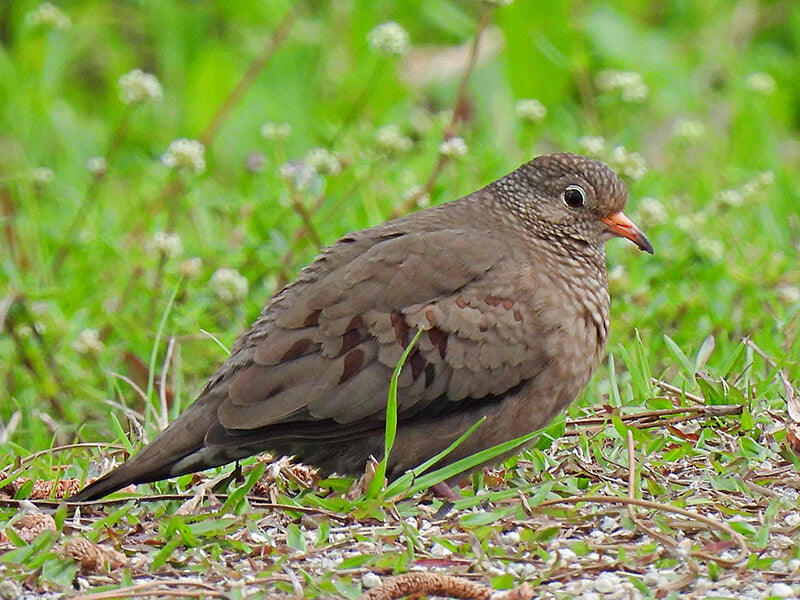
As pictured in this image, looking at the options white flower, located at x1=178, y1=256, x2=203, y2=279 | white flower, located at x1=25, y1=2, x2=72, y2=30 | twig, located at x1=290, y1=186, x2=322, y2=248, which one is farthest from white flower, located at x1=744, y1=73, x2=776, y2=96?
white flower, located at x1=25, y1=2, x2=72, y2=30

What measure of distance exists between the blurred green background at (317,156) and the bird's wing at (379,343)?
610 millimetres

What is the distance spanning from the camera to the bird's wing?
13.5 feet

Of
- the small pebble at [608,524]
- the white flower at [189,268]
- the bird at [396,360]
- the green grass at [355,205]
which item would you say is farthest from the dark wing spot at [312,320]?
the white flower at [189,268]

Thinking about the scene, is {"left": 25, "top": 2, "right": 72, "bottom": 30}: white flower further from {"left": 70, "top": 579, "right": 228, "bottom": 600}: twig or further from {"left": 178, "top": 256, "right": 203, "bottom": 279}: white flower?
{"left": 70, "top": 579, "right": 228, "bottom": 600}: twig

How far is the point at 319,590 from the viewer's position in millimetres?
3311

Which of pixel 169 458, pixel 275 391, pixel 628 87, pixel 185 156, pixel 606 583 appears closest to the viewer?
pixel 606 583

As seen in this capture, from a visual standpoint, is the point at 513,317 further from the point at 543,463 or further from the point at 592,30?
the point at 592,30

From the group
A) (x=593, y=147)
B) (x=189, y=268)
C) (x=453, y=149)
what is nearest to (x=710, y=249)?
(x=593, y=147)

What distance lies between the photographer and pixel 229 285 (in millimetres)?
5961

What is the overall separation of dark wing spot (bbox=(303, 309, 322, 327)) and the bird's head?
897 mm

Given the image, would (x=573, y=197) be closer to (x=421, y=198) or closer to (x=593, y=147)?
(x=421, y=198)

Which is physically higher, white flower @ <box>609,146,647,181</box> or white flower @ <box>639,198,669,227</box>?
white flower @ <box>609,146,647,181</box>

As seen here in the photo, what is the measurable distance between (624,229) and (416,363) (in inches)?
42.6

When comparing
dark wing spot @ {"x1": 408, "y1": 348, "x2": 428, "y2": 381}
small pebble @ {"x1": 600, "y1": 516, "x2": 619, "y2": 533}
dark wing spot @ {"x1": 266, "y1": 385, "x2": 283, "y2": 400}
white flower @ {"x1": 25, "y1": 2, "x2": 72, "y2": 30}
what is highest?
white flower @ {"x1": 25, "y1": 2, "x2": 72, "y2": 30}
